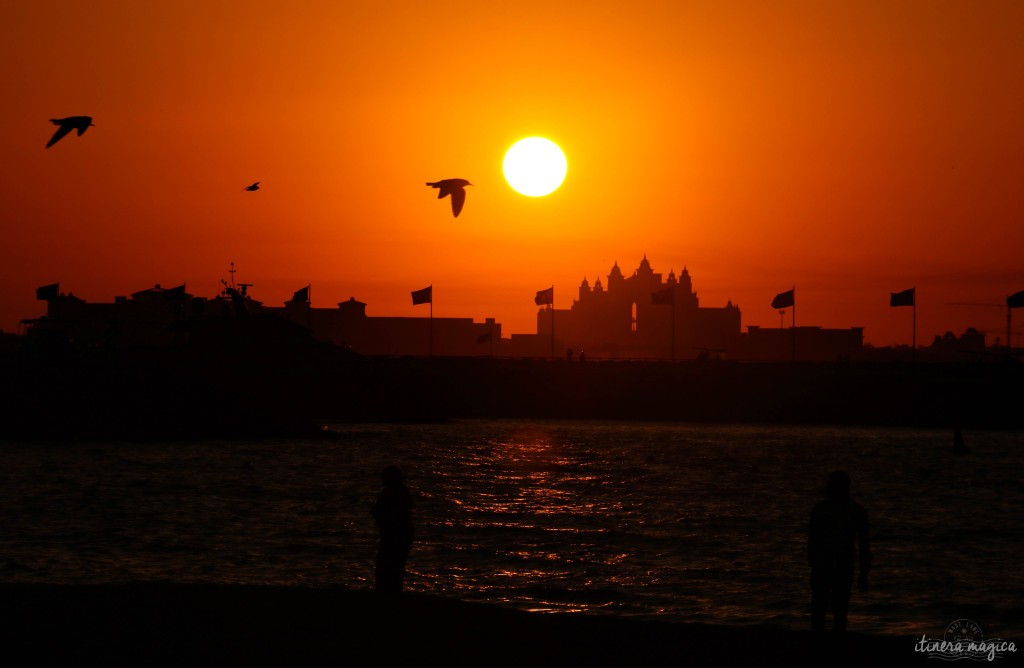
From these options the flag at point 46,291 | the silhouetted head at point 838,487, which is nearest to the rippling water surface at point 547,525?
the silhouetted head at point 838,487

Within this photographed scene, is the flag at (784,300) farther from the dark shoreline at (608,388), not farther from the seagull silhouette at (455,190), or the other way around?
the seagull silhouette at (455,190)

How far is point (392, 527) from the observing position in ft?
63.8

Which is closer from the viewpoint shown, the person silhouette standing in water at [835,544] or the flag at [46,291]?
the person silhouette standing in water at [835,544]

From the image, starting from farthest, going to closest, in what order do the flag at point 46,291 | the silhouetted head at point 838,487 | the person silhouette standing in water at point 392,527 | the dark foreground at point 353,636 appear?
the flag at point 46,291 → the person silhouette standing in water at point 392,527 → the silhouetted head at point 838,487 → the dark foreground at point 353,636

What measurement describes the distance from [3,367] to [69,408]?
271 inches

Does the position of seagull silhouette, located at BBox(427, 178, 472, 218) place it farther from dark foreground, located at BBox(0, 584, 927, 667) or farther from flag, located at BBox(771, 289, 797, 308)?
flag, located at BBox(771, 289, 797, 308)

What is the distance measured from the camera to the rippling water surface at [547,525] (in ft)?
89.0

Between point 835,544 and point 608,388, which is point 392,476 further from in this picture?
point 608,388

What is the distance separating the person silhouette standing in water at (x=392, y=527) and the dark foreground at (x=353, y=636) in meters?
0.61

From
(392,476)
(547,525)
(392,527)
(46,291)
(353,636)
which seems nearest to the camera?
(353,636)

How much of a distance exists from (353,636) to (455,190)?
14737mm

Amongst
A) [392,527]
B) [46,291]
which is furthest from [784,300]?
[392,527]

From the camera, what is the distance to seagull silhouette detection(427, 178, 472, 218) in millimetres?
28327

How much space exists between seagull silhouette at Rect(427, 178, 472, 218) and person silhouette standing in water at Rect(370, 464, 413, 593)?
32.3ft
